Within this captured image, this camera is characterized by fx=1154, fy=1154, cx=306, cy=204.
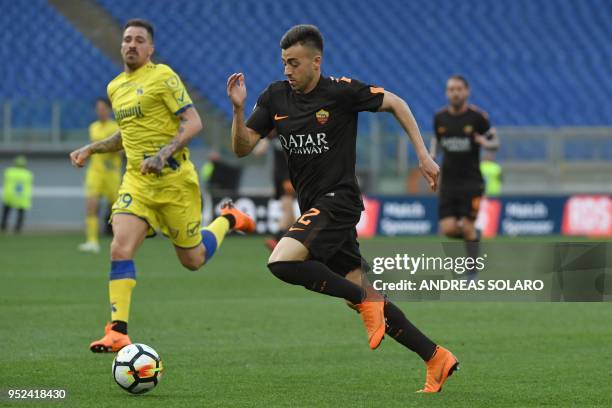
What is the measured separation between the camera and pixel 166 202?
8047mm

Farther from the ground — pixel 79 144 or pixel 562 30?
pixel 562 30

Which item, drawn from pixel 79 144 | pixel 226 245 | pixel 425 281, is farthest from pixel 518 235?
pixel 425 281

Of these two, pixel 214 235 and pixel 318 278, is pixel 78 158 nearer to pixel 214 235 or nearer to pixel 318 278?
pixel 214 235

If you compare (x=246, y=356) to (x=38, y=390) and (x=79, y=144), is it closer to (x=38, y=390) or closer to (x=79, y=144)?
(x=38, y=390)

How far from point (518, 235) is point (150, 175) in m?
15.5

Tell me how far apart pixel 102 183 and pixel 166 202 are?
31.9 feet

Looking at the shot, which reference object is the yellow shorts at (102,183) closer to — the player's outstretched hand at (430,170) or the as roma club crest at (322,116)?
the as roma club crest at (322,116)

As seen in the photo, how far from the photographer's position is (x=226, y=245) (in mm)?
19984

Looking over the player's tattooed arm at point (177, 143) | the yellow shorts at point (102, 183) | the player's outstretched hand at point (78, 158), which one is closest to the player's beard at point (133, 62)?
the player's tattooed arm at point (177, 143)

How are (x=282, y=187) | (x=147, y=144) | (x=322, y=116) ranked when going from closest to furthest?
(x=322, y=116)
(x=147, y=144)
(x=282, y=187)

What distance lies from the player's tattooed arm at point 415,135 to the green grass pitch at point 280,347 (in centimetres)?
114

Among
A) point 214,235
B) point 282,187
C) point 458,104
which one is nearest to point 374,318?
point 214,235

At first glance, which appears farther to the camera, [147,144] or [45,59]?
[45,59]

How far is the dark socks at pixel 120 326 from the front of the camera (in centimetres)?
730
